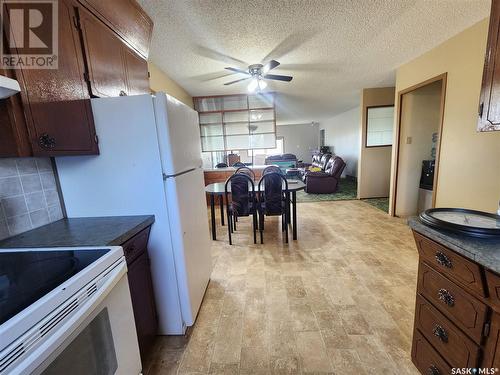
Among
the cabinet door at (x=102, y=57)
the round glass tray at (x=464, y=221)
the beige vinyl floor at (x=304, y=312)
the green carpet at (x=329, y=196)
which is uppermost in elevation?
the cabinet door at (x=102, y=57)

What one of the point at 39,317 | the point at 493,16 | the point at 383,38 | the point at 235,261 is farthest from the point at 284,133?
the point at 39,317

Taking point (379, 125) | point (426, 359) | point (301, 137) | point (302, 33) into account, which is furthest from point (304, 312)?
point (301, 137)

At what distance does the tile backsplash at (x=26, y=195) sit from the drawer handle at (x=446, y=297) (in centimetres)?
218

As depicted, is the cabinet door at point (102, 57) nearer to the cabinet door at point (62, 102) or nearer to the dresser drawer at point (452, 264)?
Answer: the cabinet door at point (62, 102)

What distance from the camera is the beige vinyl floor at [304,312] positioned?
130 centimetres

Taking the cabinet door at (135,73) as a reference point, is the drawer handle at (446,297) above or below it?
below

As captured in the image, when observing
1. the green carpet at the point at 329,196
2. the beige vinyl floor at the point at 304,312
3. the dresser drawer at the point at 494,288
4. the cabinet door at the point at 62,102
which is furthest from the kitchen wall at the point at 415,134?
the cabinet door at the point at 62,102

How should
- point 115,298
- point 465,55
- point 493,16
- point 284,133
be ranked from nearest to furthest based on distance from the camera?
point 115,298
point 493,16
point 465,55
point 284,133

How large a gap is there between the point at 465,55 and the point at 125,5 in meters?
3.29

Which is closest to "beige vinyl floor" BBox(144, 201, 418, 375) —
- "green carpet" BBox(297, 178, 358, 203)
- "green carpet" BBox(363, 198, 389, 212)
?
"green carpet" BBox(363, 198, 389, 212)

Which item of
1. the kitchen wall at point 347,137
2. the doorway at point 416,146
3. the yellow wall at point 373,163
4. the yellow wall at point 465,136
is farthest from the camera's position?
the kitchen wall at point 347,137

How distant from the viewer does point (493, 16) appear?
39.7 inches

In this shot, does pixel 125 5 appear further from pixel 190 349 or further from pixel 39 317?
pixel 190 349

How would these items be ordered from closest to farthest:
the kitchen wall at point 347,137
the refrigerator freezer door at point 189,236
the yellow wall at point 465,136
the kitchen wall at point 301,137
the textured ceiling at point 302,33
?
the refrigerator freezer door at point 189,236
the textured ceiling at point 302,33
the yellow wall at point 465,136
the kitchen wall at point 347,137
the kitchen wall at point 301,137
